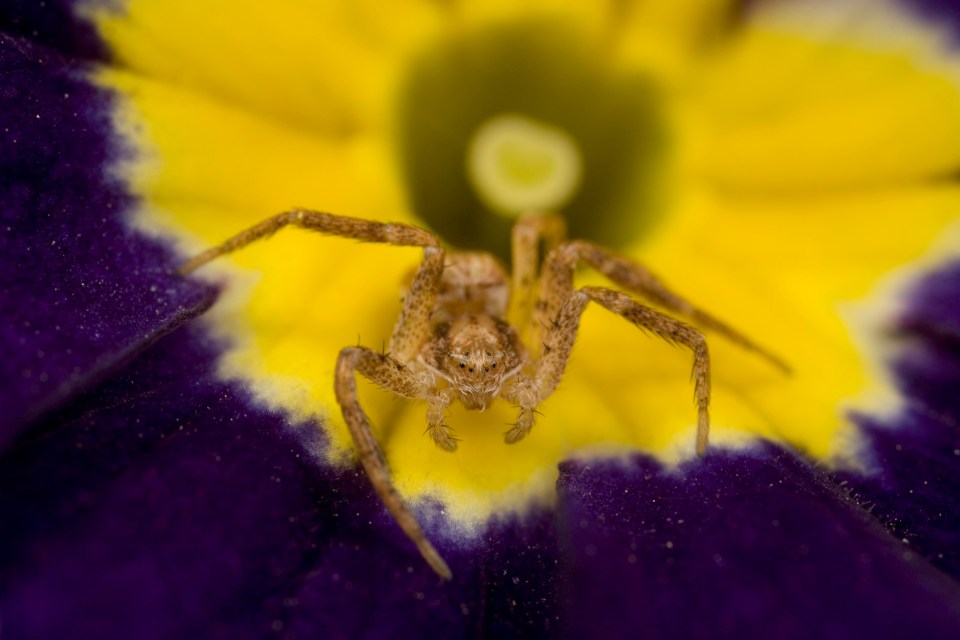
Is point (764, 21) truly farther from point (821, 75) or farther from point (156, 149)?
point (156, 149)

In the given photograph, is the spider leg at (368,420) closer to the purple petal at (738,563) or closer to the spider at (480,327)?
the spider at (480,327)

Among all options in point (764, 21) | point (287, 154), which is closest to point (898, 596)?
point (764, 21)

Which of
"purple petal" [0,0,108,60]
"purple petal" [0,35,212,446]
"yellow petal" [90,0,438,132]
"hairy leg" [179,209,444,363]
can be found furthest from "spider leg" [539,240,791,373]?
"purple petal" [0,0,108,60]

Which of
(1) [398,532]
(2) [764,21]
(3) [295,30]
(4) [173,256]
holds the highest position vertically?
(2) [764,21]

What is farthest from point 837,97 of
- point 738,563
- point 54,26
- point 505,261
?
point 54,26

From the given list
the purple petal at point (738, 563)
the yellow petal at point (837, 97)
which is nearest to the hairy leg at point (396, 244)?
the purple petal at point (738, 563)

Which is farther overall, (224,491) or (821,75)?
(821,75)
